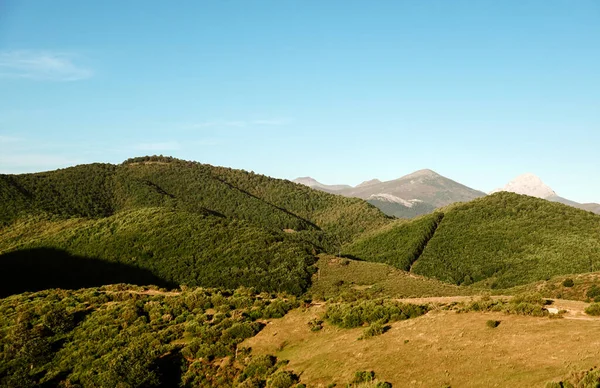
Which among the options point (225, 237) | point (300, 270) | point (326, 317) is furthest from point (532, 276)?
point (326, 317)

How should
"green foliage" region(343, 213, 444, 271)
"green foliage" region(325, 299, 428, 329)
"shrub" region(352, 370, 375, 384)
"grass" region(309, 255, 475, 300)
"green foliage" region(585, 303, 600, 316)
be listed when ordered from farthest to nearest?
"green foliage" region(343, 213, 444, 271) → "grass" region(309, 255, 475, 300) → "green foliage" region(325, 299, 428, 329) → "green foliage" region(585, 303, 600, 316) → "shrub" region(352, 370, 375, 384)

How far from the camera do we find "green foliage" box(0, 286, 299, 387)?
25469mm

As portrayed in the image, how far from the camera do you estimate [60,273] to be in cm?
7894

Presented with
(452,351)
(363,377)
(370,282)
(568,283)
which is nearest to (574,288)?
(568,283)

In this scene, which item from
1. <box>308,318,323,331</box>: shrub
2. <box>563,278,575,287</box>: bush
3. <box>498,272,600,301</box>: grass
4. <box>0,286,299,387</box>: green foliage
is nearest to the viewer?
<box>0,286,299,387</box>: green foliage

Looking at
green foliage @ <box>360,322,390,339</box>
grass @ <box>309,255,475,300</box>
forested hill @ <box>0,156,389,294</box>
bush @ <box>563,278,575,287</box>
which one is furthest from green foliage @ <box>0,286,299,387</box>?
bush @ <box>563,278,575,287</box>

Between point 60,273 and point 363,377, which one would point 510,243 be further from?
point 60,273

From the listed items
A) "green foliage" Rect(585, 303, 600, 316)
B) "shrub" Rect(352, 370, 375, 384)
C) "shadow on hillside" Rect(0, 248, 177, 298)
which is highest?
"green foliage" Rect(585, 303, 600, 316)

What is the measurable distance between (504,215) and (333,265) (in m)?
69.6

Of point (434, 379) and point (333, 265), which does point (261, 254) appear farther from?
point (434, 379)

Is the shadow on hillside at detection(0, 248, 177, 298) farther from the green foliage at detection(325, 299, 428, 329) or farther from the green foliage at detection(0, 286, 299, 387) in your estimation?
the green foliage at detection(325, 299, 428, 329)

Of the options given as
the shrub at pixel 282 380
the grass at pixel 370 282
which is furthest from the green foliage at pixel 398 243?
the shrub at pixel 282 380

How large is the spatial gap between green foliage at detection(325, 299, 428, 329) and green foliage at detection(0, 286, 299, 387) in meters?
5.61

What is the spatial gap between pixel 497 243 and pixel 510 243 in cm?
308
